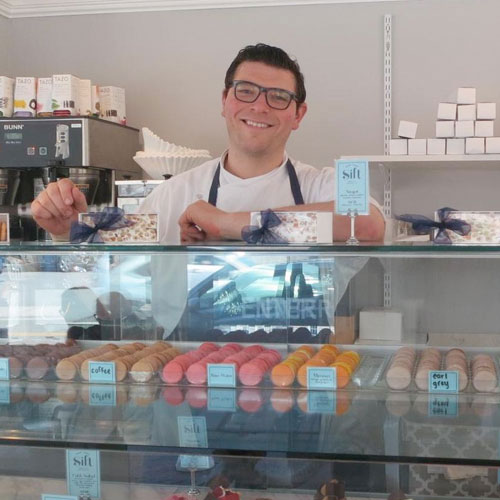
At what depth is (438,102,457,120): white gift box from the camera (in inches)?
152

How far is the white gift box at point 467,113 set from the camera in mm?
3852

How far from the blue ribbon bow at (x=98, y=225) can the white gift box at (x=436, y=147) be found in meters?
2.37

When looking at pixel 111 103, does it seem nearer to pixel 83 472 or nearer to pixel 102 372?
pixel 102 372

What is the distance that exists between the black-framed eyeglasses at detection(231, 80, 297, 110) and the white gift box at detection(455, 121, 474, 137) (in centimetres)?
176

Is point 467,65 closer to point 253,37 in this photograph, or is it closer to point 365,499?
point 253,37

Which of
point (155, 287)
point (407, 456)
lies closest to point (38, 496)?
point (155, 287)

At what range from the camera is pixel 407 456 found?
1278mm

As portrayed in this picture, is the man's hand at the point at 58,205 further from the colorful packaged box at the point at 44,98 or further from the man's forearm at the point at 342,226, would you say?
the colorful packaged box at the point at 44,98

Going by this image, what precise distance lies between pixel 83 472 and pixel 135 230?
58 centimetres

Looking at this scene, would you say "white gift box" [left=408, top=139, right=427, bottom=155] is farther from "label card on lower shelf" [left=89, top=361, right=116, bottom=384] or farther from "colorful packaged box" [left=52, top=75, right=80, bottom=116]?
"label card on lower shelf" [left=89, top=361, right=116, bottom=384]

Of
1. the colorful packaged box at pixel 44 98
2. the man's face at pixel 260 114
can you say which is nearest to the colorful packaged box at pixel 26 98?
the colorful packaged box at pixel 44 98

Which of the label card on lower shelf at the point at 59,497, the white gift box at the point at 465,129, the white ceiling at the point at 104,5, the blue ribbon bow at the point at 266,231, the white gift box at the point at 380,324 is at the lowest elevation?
the label card on lower shelf at the point at 59,497

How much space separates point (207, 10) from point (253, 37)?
1.00ft

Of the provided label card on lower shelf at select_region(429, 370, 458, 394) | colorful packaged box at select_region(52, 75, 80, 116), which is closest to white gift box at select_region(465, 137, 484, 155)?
colorful packaged box at select_region(52, 75, 80, 116)
